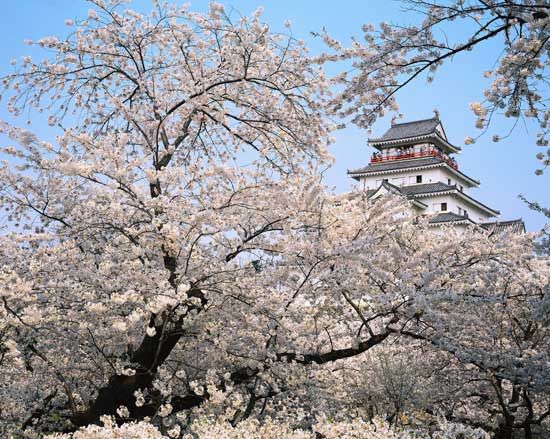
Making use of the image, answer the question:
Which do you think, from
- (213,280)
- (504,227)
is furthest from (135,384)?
(504,227)

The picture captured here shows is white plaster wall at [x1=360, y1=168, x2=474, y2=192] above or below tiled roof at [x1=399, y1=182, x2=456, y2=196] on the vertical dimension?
above

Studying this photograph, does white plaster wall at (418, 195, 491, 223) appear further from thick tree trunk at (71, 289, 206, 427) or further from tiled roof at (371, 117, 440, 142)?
thick tree trunk at (71, 289, 206, 427)

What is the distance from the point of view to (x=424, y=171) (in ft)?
119

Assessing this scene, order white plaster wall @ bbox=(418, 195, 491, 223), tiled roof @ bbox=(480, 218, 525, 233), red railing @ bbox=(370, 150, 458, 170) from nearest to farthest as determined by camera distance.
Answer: tiled roof @ bbox=(480, 218, 525, 233)
white plaster wall @ bbox=(418, 195, 491, 223)
red railing @ bbox=(370, 150, 458, 170)

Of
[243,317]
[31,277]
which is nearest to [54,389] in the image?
[31,277]

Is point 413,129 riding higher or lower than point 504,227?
higher

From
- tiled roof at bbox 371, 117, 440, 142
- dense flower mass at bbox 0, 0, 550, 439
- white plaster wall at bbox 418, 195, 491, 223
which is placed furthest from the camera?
tiled roof at bbox 371, 117, 440, 142

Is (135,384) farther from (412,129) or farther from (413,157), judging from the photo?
(412,129)

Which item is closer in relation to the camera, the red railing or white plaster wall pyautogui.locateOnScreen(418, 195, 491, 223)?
white plaster wall pyautogui.locateOnScreen(418, 195, 491, 223)

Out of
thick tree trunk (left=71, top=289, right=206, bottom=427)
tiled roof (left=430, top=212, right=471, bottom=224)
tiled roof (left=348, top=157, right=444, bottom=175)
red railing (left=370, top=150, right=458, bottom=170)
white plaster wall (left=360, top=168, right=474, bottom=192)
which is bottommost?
thick tree trunk (left=71, top=289, right=206, bottom=427)

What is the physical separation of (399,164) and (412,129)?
325 cm

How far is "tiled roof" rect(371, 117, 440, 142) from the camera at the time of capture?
121 feet

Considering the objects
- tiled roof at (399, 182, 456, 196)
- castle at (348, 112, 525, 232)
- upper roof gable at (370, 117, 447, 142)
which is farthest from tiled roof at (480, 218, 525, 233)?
upper roof gable at (370, 117, 447, 142)

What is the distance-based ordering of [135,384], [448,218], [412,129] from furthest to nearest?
[412,129], [448,218], [135,384]
